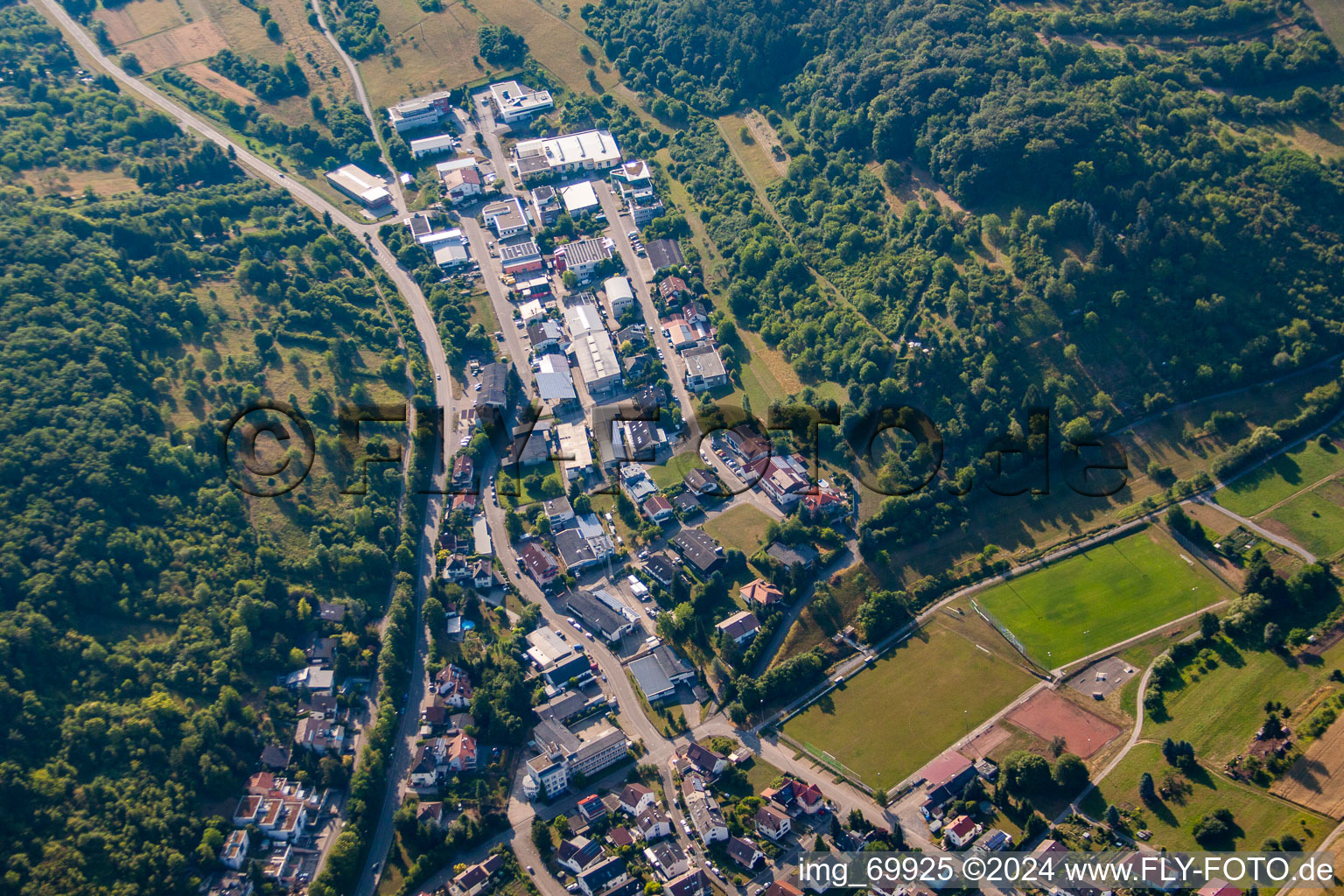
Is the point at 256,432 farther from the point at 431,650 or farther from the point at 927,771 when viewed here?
the point at 927,771

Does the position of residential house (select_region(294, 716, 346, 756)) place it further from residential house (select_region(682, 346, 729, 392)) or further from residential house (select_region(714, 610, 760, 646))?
residential house (select_region(682, 346, 729, 392))

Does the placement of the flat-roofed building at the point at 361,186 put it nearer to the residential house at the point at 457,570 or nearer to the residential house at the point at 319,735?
the residential house at the point at 457,570

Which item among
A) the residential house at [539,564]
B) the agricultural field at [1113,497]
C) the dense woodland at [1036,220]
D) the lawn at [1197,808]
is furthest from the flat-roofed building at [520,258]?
the lawn at [1197,808]

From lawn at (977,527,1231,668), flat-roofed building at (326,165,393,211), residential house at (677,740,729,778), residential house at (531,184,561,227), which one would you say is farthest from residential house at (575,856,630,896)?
flat-roofed building at (326,165,393,211)

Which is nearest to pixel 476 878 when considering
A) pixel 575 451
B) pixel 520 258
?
pixel 575 451

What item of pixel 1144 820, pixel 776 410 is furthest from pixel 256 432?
pixel 1144 820

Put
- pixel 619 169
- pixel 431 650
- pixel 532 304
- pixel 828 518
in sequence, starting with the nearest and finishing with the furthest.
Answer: pixel 431 650, pixel 828 518, pixel 532 304, pixel 619 169
